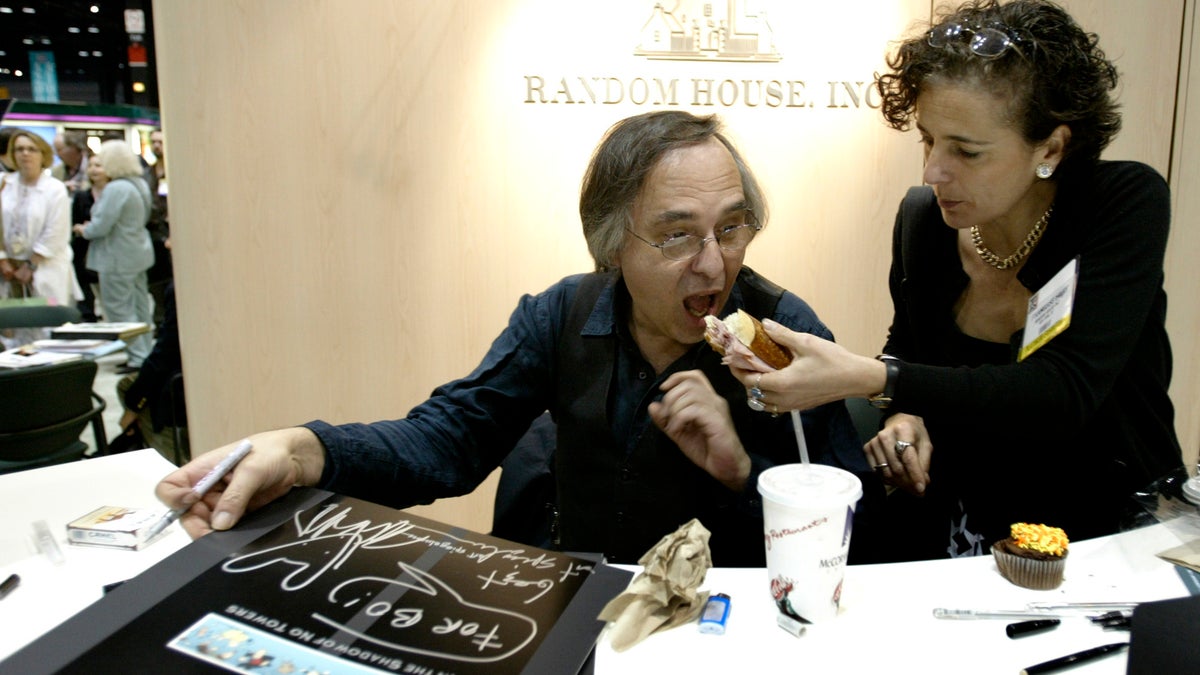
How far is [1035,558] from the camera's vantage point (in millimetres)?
1086

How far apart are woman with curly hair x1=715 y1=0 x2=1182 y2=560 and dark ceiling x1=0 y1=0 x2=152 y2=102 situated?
7050 millimetres

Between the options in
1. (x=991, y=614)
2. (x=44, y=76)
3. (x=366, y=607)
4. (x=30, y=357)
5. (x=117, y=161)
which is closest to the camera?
(x=366, y=607)

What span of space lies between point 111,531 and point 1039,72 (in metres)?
1.92

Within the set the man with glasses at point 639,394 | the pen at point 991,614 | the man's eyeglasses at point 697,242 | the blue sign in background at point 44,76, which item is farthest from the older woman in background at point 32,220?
the pen at point 991,614

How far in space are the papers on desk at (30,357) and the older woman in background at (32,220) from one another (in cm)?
252

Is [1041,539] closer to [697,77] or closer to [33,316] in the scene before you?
[697,77]

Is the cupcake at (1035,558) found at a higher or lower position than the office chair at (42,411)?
higher

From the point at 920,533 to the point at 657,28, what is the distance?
82.5 inches

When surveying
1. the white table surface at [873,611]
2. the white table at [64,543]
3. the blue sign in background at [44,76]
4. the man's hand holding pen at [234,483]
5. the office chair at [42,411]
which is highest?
the blue sign in background at [44,76]

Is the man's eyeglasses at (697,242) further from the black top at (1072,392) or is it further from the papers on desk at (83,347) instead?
the papers on desk at (83,347)

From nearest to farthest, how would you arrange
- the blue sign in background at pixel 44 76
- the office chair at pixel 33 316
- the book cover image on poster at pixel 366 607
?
the book cover image on poster at pixel 366 607 < the office chair at pixel 33 316 < the blue sign in background at pixel 44 76

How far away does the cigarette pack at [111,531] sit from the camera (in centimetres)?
146

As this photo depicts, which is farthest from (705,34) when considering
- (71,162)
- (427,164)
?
(71,162)

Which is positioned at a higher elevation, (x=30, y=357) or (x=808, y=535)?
(x=808, y=535)
